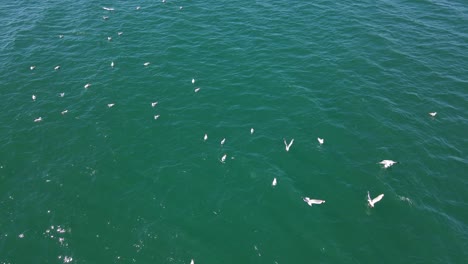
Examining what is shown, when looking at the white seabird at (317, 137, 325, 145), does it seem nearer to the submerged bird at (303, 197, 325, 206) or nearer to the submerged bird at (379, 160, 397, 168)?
the submerged bird at (379, 160, 397, 168)

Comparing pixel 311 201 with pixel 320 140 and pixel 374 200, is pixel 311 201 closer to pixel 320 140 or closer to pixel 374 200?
pixel 374 200

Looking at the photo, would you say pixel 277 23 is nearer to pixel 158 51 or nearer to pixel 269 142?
pixel 158 51

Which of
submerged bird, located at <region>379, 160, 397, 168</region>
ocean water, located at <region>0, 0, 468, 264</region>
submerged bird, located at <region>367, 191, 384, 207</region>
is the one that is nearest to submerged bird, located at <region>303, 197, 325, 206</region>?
ocean water, located at <region>0, 0, 468, 264</region>

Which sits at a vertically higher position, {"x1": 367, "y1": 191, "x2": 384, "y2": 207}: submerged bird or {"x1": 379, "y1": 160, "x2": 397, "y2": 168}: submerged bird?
{"x1": 379, "y1": 160, "x2": 397, "y2": 168}: submerged bird

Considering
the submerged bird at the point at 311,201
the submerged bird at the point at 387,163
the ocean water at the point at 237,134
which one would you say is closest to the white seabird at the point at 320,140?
the ocean water at the point at 237,134

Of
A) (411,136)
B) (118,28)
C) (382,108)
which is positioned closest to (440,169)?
(411,136)

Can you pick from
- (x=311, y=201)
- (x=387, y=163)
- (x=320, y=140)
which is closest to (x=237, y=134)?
(x=320, y=140)

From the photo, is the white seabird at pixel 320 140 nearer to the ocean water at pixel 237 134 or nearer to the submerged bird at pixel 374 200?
the ocean water at pixel 237 134

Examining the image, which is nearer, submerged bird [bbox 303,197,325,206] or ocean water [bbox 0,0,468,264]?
ocean water [bbox 0,0,468,264]
